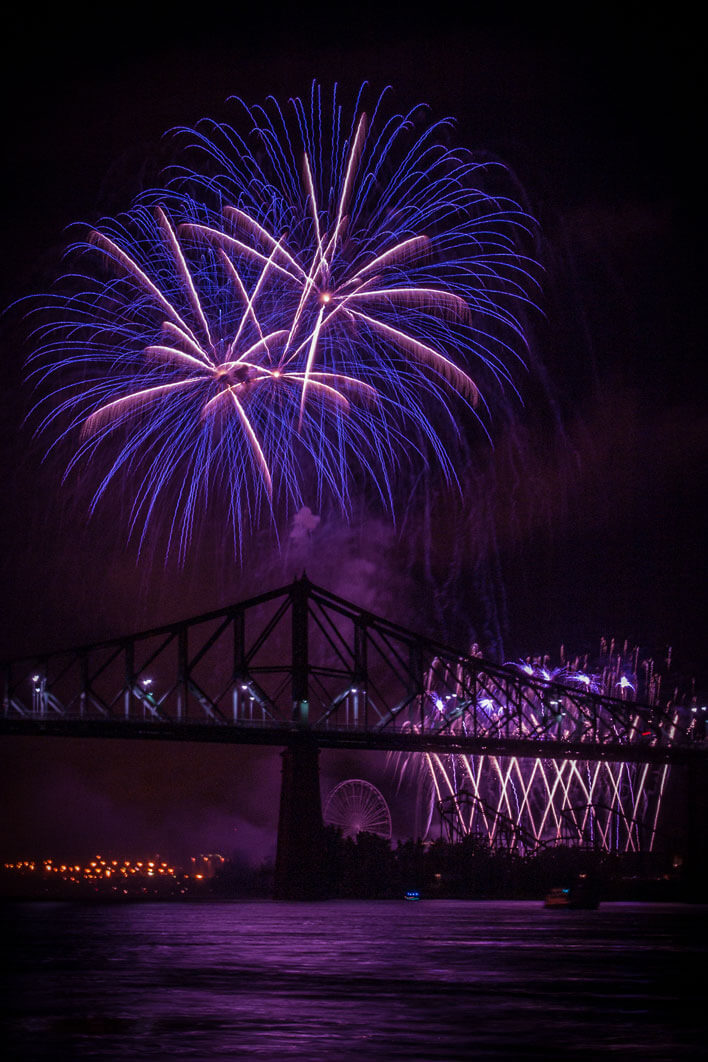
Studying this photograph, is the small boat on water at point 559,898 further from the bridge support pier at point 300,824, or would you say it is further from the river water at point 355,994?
the river water at point 355,994

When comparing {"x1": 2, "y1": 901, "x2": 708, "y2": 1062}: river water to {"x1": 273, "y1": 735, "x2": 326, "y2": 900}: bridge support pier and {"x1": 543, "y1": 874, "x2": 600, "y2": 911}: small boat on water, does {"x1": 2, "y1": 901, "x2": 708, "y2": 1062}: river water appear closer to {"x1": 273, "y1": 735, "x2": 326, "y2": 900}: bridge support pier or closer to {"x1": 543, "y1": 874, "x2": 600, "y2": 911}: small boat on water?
{"x1": 543, "y1": 874, "x2": 600, "y2": 911}: small boat on water

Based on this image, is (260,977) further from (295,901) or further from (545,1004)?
(295,901)

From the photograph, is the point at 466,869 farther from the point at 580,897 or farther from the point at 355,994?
the point at 355,994

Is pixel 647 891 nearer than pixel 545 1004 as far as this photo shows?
No

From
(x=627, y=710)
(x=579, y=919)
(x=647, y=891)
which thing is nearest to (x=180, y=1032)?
(x=579, y=919)

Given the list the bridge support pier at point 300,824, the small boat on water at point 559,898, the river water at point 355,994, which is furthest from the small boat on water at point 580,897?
the river water at point 355,994

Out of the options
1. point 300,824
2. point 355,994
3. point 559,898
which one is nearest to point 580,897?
point 559,898
